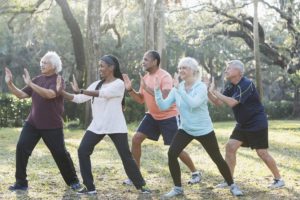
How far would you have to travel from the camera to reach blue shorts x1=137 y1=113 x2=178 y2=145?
7426mm

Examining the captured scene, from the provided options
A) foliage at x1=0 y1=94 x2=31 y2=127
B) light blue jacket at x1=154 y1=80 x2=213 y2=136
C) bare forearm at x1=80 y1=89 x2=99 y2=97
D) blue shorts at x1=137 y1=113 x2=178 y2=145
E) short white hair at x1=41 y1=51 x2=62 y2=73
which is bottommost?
foliage at x1=0 y1=94 x2=31 y2=127

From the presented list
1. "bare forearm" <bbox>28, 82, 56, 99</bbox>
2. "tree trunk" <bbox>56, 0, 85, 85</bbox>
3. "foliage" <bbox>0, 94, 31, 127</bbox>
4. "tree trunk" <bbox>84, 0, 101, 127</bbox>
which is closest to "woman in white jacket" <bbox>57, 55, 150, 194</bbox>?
"bare forearm" <bbox>28, 82, 56, 99</bbox>

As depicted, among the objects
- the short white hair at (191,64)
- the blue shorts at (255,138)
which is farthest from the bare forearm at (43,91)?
the blue shorts at (255,138)

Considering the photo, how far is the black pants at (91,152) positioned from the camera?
6.80m

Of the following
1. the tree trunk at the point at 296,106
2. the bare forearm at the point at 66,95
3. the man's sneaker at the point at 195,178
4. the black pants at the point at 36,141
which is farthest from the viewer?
the tree trunk at the point at 296,106

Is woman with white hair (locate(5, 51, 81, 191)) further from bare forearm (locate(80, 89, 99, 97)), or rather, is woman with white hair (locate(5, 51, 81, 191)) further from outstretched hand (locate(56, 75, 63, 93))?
bare forearm (locate(80, 89, 99, 97))

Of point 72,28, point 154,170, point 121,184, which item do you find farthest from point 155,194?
point 72,28

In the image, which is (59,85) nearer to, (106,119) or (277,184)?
(106,119)

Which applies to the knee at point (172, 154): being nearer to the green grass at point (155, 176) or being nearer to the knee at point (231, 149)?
the green grass at point (155, 176)

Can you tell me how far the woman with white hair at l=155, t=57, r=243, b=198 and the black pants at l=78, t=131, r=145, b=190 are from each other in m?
0.49

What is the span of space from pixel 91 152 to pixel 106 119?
47cm

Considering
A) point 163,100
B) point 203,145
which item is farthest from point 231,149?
point 163,100

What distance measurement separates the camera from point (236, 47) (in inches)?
1908

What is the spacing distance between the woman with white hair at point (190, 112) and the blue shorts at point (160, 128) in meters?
0.61
